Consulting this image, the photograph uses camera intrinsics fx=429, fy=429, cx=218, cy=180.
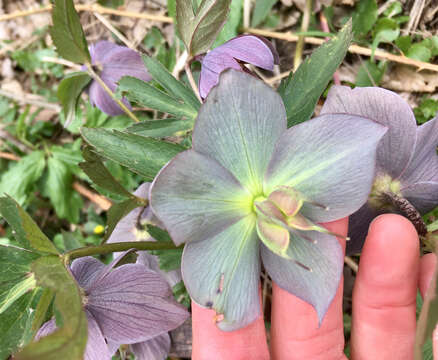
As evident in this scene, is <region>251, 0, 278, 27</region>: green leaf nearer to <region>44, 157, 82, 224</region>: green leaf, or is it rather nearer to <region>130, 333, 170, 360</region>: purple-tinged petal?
<region>44, 157, 82, 224</region>: green leaf

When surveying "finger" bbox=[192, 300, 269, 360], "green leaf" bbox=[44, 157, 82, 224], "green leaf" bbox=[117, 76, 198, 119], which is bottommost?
"green leaf" bbox=[44, 157, 82, 224]

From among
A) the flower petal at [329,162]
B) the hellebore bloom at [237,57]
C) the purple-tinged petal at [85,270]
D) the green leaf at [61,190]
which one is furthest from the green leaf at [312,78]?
the green leaf at [61,190]

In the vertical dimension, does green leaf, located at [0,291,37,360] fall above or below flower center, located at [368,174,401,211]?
below

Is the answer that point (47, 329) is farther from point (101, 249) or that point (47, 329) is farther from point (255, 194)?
point (255, 194)

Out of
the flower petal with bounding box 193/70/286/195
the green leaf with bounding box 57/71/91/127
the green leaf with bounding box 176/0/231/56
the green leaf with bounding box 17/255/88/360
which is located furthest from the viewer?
the green leaf with bounding box 57/71/91/127

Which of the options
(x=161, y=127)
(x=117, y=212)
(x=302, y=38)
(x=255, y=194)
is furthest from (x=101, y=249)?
(x=302, y=38)

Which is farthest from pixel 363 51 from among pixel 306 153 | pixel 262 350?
pixel 262 350

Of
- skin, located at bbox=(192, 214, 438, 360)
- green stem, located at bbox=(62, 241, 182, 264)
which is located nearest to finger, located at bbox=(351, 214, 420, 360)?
skin, located at bbox=(192, 214, 438, 360)
